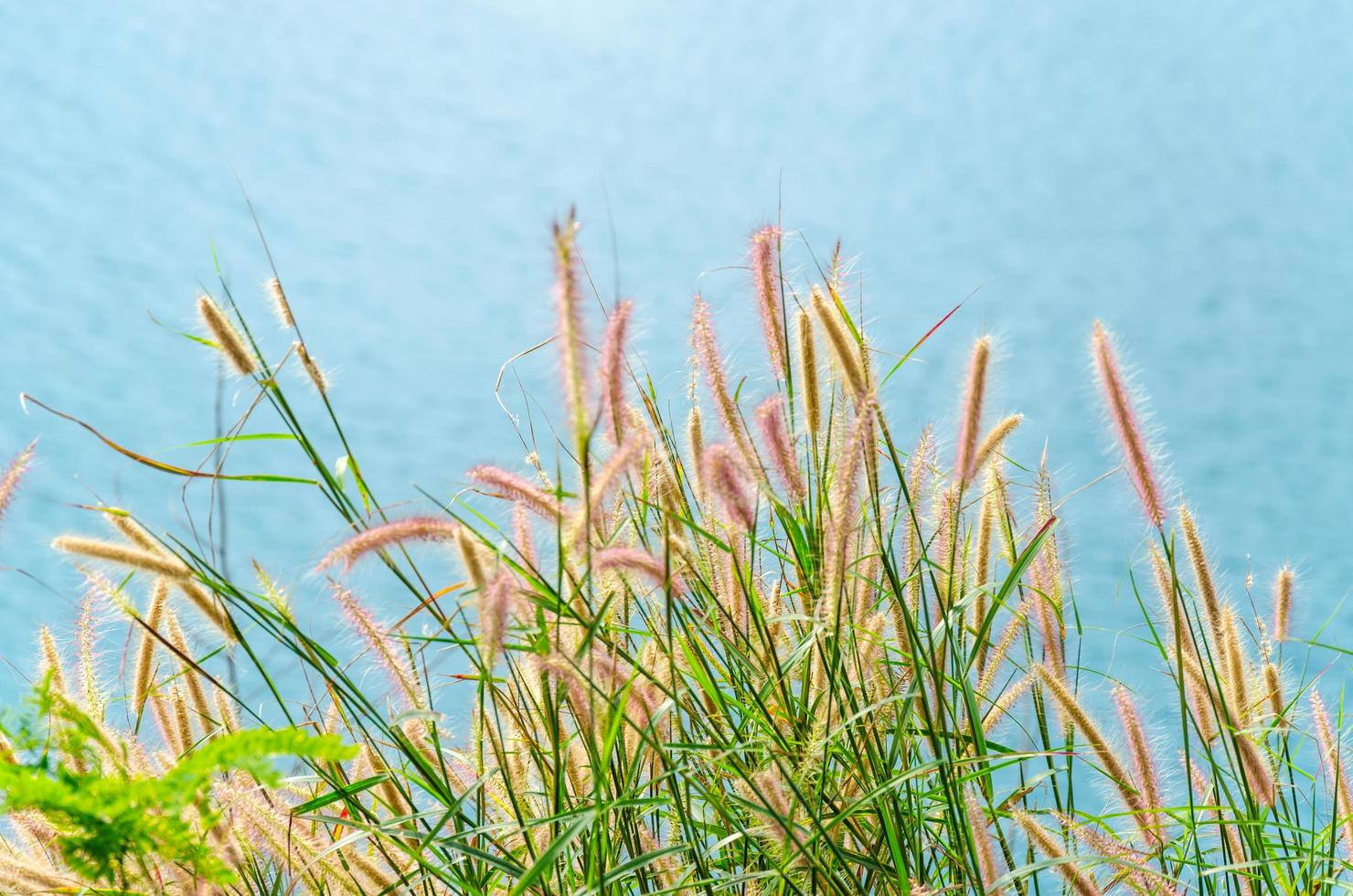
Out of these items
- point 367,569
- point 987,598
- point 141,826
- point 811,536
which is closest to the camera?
point 141,826

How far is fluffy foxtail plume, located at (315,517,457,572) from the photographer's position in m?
0.68

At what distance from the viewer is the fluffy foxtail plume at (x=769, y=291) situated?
2.94ft

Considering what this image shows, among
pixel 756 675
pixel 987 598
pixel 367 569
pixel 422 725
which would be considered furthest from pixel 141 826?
pixel 987 598

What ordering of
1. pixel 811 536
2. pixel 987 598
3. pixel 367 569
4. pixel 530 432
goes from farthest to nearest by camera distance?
pixel 530 432 < pixel 987 598 < pixel 811 536 < pixel 367 569

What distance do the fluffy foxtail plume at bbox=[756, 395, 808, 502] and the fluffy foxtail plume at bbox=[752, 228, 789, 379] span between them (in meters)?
0.11

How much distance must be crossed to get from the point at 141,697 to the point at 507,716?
313mm

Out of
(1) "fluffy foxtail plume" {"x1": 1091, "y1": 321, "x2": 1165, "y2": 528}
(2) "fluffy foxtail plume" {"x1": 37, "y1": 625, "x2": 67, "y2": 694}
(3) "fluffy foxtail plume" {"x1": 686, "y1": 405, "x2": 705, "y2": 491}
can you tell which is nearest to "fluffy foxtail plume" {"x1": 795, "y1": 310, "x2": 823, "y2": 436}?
(3) "fluffy foxtail plume" {"x1": 686, "y1": 405, "x2": 705, "y2": 491}

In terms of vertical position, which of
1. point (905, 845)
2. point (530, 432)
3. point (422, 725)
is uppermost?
point (530, 432)

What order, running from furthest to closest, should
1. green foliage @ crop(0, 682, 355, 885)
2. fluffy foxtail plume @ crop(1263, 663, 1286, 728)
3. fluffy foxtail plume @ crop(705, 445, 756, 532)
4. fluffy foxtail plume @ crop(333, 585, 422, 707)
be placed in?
fluffy foxtail plume @ crop(1263, 663, 1286, 728), fluffy foxtail plume @ crop(333, 585, 422, 707), fluffy foxtail plume @ crop(705, 445, 756, 532), green foliage @ crop(0, 682, 355, 885)

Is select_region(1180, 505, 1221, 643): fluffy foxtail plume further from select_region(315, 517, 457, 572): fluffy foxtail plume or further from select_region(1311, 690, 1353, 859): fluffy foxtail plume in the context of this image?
select_region(315, 517, 457, 572): fluffy foxtail plume

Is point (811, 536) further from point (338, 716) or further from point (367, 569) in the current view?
point (338, 716)

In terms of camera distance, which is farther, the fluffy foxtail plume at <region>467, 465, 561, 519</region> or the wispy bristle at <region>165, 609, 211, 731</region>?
the wispy bristle at <region>165, 609, 211, 731</region>

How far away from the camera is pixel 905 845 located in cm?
90

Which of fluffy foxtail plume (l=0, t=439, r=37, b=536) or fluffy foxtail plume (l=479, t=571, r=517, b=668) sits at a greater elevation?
fluffy foxtail plume (l=0, t=439, r=37, b=536)
